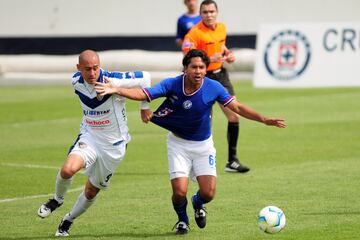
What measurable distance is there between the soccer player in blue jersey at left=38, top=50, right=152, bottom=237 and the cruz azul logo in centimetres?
1511

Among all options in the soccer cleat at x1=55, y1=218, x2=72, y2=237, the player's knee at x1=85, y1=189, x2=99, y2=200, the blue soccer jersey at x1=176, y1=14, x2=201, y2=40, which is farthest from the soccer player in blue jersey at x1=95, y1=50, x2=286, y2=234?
the blue soccer jersey at x1=176, y1=14, x2=201, y2=40

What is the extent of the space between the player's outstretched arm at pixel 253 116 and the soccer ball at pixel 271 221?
34.7 inches

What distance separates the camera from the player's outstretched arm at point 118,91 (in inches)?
368

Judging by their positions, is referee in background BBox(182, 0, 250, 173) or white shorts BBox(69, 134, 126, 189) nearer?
white shorts BBox(69, 134, 126, 189)

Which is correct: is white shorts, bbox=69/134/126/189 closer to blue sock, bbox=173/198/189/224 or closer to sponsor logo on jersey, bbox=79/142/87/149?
sponsor logo on jersey, bbox=79/142/87/149

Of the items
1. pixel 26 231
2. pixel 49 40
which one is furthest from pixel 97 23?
pixel 26 231

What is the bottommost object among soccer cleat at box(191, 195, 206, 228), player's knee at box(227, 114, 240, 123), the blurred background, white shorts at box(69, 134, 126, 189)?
the blurred background

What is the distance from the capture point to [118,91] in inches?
372

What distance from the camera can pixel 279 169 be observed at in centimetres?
1402

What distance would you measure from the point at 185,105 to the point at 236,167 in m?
4.29

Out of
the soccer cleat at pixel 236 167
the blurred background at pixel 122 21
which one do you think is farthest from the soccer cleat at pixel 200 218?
the blurred background at pixel 122 21

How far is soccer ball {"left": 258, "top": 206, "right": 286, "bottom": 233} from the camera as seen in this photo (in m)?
9.22

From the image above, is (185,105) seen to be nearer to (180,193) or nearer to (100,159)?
(180,193)

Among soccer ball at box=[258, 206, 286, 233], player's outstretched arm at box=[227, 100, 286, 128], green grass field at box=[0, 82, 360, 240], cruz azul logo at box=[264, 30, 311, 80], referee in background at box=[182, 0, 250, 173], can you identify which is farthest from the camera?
cruz azul logo at box=[264, 30, 311, 80]
